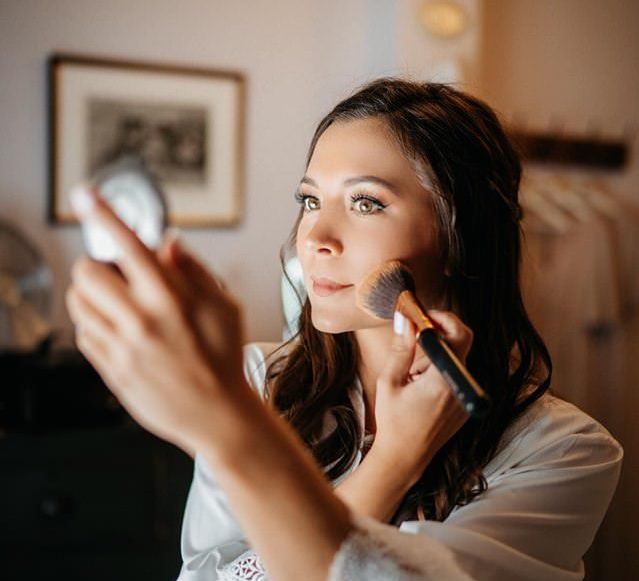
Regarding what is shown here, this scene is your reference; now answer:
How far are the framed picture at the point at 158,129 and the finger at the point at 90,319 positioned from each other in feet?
5.53

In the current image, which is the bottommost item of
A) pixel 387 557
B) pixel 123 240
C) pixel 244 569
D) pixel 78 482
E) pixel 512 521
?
pixel 78 482

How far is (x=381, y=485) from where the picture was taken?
2.37 ft

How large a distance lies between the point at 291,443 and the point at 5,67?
178 cm

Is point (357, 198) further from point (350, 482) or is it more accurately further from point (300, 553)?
point (300, 553)

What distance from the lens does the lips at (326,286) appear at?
851 millimetres

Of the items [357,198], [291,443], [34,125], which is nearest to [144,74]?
[34,125]

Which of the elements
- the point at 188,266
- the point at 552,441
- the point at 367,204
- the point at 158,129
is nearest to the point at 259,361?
the point at 367,204

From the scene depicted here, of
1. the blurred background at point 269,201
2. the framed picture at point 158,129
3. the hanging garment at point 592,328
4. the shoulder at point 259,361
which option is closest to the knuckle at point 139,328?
the shoulder at point 259,361

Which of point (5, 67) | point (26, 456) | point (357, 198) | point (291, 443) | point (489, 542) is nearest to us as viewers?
point (291, 443)

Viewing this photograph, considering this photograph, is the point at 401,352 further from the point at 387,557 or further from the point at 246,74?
the point at 246,74

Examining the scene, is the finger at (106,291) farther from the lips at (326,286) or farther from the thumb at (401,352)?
the lips at (326,286)

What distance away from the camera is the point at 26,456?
5.29 ft

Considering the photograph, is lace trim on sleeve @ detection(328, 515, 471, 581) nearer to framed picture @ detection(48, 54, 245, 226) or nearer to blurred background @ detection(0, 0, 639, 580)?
blurred background @ detection(0, 0, 639, 580)

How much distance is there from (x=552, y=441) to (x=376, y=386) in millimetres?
213
